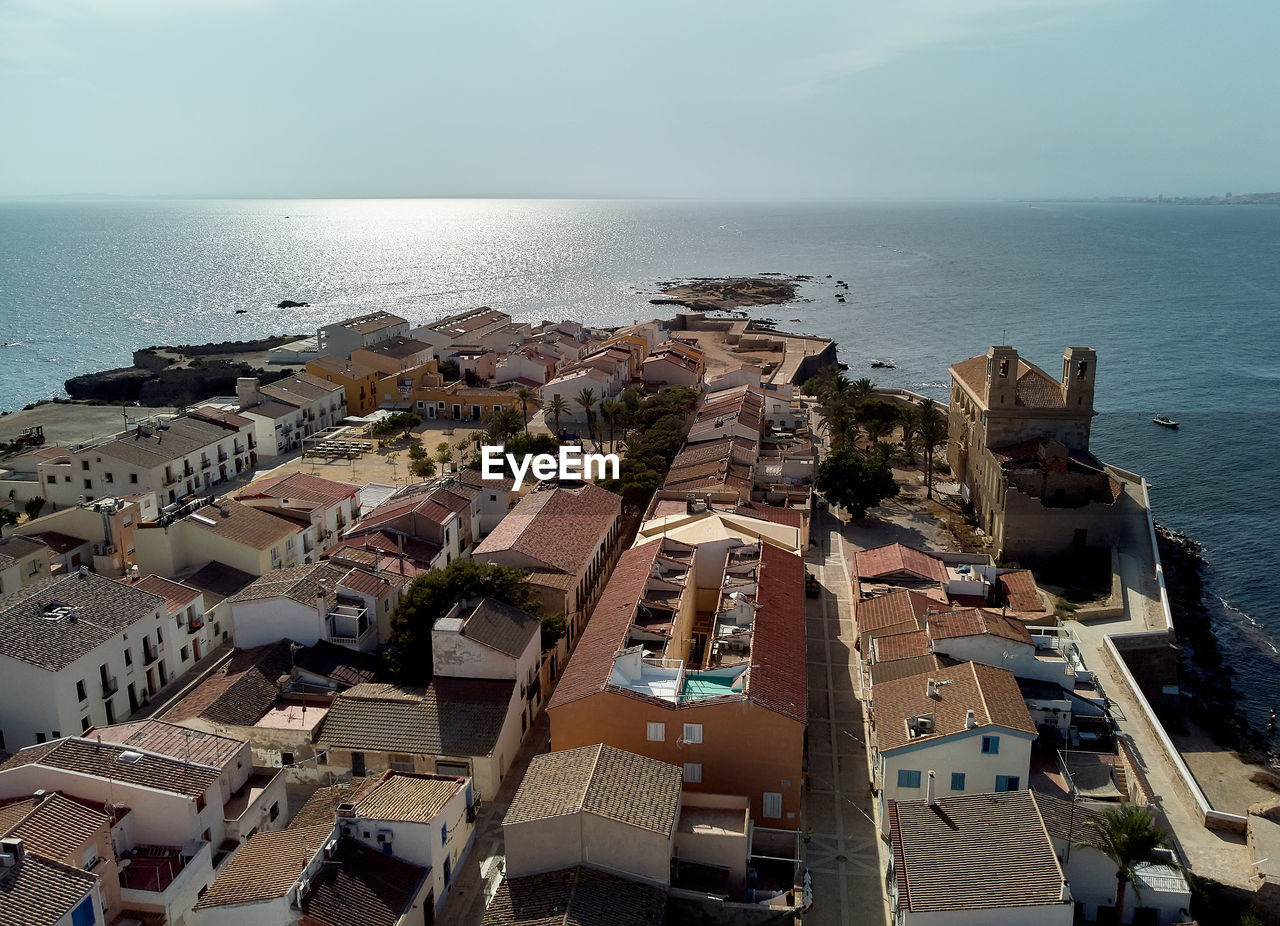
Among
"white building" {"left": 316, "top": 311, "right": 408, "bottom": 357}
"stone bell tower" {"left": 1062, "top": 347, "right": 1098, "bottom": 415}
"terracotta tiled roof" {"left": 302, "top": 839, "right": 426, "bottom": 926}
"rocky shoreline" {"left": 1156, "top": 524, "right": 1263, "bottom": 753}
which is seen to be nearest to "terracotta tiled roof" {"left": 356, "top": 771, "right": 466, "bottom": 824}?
"terracotta tiled roof" {"left": 302, "top": 839, "right": 426, "bottom": 926}

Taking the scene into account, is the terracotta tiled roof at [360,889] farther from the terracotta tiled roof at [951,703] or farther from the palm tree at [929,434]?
the palm tree at [929,434]

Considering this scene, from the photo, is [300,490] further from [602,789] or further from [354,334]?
[354,334]

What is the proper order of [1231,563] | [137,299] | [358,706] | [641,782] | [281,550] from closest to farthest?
[641,782] < [358,706] < [281,550] < [1231,563] < [137,299]

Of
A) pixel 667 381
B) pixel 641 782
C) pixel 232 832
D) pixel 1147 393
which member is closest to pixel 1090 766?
pixel 641 782

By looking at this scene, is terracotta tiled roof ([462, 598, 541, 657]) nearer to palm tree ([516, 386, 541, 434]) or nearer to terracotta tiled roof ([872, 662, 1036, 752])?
terracotta tiled roof ([872, 662, 1036, 752])

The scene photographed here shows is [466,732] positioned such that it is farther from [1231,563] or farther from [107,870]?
[1231,563]

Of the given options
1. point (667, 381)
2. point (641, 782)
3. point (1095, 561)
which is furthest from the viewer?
point (667, 381)
